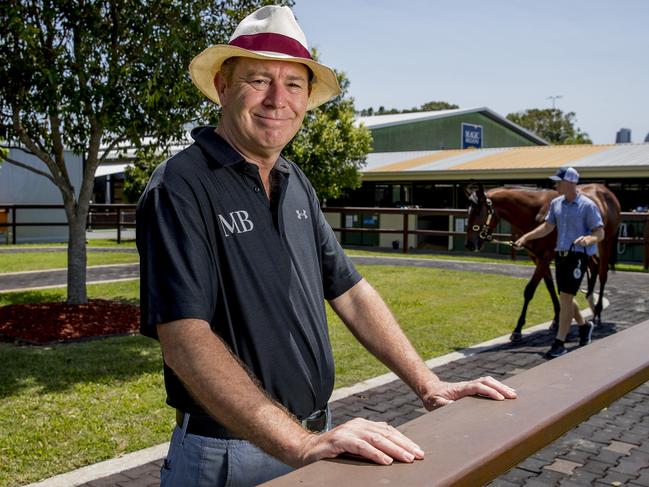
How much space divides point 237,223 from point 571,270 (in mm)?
6793

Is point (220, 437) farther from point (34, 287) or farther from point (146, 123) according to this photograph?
point (34, 287)

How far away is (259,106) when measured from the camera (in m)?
2.12

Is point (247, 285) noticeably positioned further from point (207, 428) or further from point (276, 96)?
point (276, 96)

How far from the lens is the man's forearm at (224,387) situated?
5.42 feet

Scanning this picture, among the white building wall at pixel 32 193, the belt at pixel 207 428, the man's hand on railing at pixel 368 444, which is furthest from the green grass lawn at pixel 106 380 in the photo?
the white building wall at pixel 32 193

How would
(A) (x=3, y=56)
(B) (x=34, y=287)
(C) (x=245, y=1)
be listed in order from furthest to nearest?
(B) (x=34, y=287)
(C) (x=245, y=1)
(A) (x=3, y=56)

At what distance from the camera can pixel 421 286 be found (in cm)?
1398

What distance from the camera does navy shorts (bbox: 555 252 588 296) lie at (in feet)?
26.3

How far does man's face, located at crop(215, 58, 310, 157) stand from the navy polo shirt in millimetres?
80

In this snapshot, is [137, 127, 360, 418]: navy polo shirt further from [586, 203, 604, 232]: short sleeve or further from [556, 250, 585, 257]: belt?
[586, 203, 604, 232]: short sleeve

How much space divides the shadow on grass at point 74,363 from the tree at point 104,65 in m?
2.67

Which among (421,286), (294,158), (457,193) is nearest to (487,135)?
(457,193)

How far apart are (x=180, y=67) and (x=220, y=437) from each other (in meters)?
7.72

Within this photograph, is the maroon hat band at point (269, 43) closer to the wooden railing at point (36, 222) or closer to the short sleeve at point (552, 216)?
the short sleeve at point (552, 216)
